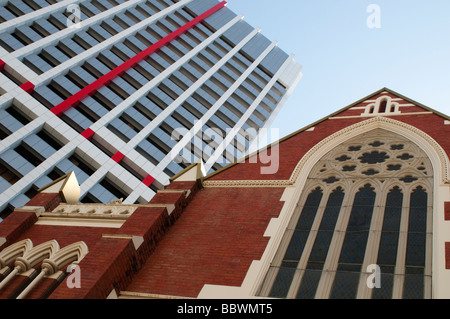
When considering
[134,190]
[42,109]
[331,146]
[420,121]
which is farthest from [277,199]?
[42,109]

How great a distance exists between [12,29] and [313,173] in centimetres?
4144

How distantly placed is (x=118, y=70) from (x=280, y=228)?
41.8 m

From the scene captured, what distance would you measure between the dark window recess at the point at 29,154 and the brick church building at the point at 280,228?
23.8 m

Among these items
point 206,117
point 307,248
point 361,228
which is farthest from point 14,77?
point 361,228

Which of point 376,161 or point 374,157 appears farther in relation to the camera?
point 374,157

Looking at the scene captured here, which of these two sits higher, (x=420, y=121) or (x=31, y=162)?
(x=31, y=162)

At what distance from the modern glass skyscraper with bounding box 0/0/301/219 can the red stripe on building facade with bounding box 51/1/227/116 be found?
0.46 ft

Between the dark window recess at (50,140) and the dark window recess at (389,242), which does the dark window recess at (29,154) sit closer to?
the dark window recess at (50,140)

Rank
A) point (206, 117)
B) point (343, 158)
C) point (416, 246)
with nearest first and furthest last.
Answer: point (416, 246)
point (343, 158)
point (206, 117)

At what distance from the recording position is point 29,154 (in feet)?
131

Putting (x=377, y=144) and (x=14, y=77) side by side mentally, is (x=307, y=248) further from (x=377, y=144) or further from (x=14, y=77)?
(x=14, y=77)

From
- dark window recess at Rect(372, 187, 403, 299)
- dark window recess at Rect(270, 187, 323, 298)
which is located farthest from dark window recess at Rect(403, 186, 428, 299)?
dark window recess at Rect(270, 187, 323, 298)

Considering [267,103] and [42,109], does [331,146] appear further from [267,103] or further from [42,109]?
[267,103]

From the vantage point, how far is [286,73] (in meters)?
74.3
